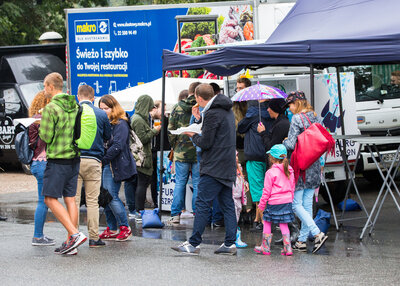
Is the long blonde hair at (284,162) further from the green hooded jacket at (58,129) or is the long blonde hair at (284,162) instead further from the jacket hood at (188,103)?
the jacket hood at (188,103)

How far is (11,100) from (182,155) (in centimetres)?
906

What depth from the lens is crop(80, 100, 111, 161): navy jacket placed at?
8.48 m

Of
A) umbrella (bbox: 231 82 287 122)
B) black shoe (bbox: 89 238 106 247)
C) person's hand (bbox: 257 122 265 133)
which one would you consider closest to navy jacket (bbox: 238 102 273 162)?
person's hand (bbox: 257 122 265 133)

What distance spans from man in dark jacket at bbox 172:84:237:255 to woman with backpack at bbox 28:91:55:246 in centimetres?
179

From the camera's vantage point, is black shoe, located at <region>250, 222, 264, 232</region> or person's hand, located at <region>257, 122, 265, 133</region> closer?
person's hand, located at <region>257, 122, 265, 133</region>

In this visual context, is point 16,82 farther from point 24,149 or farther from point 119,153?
point 24,149

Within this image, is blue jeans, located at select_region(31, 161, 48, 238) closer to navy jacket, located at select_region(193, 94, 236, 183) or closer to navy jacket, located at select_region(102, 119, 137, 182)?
navy jacket, located at select_region(102, 119, 137, 182)

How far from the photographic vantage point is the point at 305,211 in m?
8.48

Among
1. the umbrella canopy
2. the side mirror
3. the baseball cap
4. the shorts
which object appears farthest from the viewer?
the side mirror

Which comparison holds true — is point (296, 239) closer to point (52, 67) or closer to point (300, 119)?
point (300, 119)

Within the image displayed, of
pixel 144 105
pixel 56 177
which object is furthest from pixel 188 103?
pixel 56 177

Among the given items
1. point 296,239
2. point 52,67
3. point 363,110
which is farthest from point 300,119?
point 52,67

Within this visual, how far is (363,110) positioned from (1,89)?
914 cm

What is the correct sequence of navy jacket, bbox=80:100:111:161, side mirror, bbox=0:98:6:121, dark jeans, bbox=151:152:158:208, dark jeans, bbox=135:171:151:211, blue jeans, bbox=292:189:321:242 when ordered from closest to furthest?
blue jeans, bbox=292:189:321:242, navy jacket, bbox=80:100:111:161, dark jeans, bbox=135:171:151:211, dark jeans, bbox=151:152:158:208, side mirror, bbox=0:98:6:121
